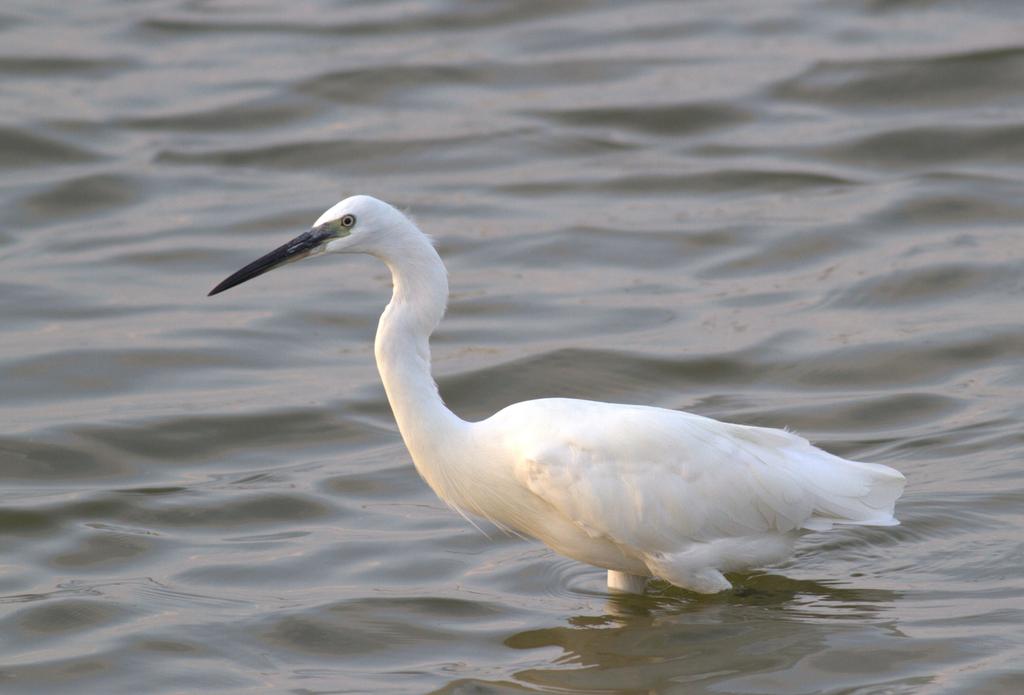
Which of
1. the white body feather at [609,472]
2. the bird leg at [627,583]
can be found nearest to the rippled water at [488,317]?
the bird leg at [627,583]

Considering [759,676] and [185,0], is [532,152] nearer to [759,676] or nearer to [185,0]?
[185,0]

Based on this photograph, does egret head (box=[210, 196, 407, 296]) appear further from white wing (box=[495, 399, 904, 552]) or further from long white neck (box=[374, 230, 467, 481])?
white wing (box=[495, 399, 904, 552])

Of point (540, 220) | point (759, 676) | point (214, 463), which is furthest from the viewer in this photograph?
point (540, 220)

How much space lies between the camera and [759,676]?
255 inches

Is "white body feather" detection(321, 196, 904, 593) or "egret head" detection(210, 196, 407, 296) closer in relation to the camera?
"egret head" detection(210, 196, 407, 296)

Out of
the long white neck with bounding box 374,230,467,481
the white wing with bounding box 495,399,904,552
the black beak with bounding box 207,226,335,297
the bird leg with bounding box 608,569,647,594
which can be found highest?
the black beak with bounding box 207,226,335,297

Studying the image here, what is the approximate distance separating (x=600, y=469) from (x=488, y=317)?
4.76m

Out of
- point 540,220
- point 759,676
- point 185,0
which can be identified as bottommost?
point 759,676

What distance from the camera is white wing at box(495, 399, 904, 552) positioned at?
692 cm

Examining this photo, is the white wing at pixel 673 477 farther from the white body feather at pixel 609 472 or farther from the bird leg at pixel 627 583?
the bird leg at pixel 627 583

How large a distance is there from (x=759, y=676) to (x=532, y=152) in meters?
9.03

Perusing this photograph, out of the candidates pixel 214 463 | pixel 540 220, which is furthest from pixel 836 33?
pixel 214 463

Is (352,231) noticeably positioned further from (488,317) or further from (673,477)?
(488,317)

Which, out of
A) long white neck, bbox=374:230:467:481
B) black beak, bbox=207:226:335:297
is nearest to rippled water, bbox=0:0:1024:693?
long white neck, bbox=374:230:467:481
